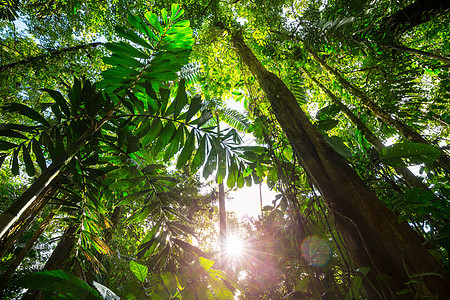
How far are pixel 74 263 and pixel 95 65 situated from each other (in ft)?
19.4

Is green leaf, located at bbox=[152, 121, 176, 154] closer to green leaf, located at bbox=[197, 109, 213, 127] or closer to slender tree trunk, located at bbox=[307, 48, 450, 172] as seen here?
green leaf, located at bbox=[197, 109, 213, 127]

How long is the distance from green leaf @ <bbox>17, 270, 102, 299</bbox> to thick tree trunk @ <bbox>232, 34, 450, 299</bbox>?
831 mm

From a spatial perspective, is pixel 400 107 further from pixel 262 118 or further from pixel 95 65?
pixel 95 65

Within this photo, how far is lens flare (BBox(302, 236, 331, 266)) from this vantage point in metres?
1.05

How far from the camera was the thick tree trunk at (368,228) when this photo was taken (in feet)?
2.14

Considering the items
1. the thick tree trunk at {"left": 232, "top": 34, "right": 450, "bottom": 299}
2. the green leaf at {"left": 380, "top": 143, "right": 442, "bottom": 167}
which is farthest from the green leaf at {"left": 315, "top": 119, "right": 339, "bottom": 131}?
the green leaf at {"left": 380, "top": 143, "right": 442, "bottom": 167}

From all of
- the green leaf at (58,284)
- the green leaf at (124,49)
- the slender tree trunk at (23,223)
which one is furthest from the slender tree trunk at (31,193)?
the green leaf at (124,49)

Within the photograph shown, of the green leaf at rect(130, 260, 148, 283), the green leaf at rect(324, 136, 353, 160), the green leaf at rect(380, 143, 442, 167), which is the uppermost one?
the green leaf at rect(324, 136, 353, 160)

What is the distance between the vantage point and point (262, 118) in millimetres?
1872

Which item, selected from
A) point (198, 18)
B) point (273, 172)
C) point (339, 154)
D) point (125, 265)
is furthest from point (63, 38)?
point (339, 154)

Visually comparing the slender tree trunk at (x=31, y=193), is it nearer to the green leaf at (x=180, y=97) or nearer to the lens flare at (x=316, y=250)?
the green leaf at (x=180, y=97)

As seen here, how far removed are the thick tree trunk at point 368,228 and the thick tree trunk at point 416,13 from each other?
3.23m

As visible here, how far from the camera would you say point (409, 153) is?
837 millimetres

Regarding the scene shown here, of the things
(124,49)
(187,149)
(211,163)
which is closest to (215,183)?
(211,163)
